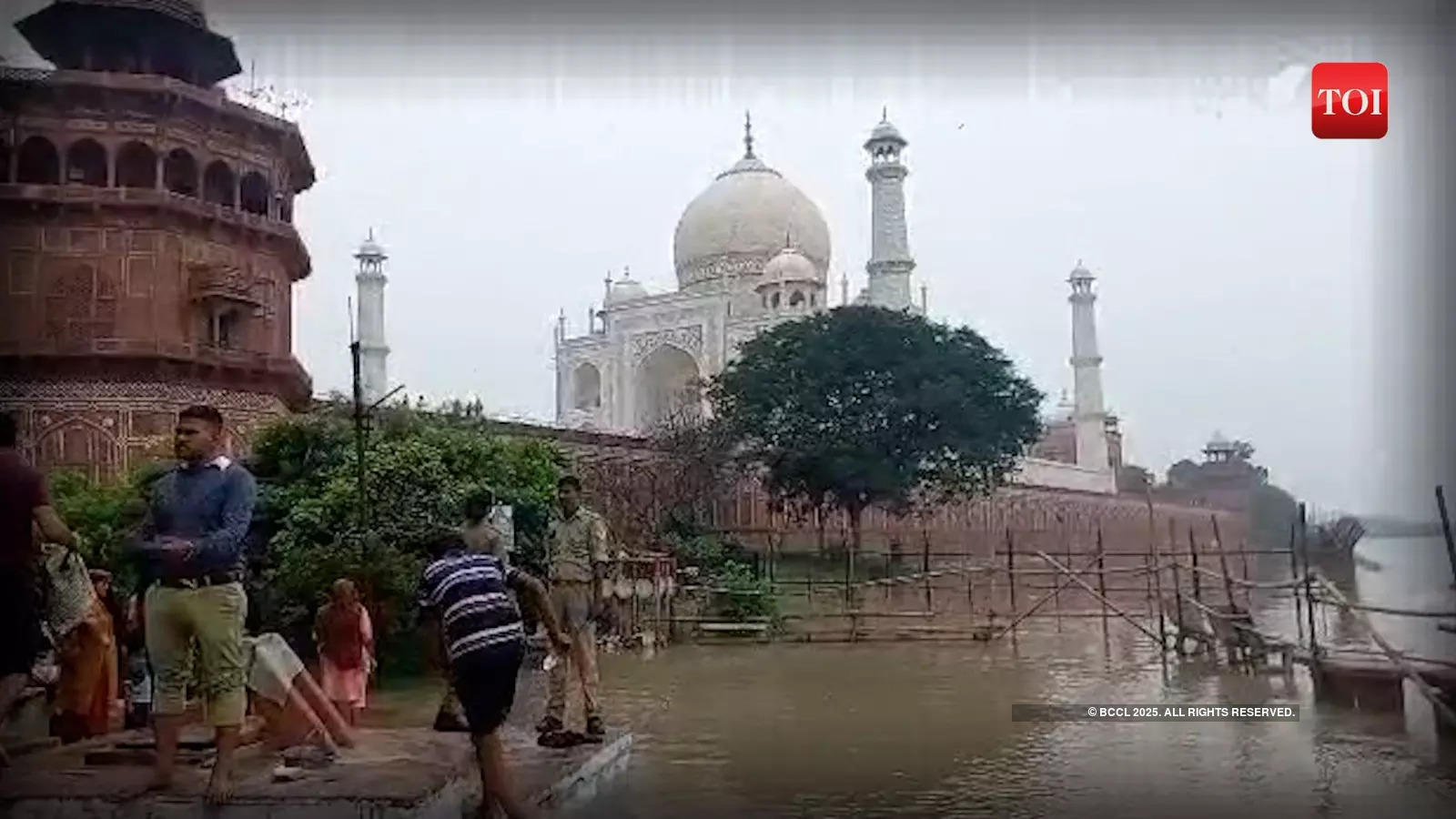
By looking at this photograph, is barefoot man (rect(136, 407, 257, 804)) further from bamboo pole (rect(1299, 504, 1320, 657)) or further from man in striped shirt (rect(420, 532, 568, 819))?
bamboo pole (rect(1299, 504, 1320, 657))

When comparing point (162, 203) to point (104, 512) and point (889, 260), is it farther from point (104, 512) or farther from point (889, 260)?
point (889, 260)

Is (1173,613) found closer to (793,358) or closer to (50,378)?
(793,358)

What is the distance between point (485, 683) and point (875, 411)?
37.4 feet

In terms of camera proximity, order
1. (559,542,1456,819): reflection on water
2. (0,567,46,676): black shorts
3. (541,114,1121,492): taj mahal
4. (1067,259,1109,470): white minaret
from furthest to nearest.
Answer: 1. (541,114,1121,492): taj mahal
2. (1067,259,1109,470): white minaret
3. (559,542,1456,819): reflection on water
4. (0,567,46,676): black shorts

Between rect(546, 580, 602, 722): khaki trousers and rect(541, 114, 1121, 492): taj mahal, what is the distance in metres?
16.0

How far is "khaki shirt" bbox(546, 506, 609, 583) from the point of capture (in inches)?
198

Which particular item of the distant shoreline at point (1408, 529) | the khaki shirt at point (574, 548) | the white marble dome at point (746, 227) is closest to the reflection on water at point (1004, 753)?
the distant shoreline at point (1408, 529)

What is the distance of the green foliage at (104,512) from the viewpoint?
5727 millimetres

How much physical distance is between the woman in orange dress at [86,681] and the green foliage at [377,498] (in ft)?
3.84

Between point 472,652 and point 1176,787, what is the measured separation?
2.39 metres

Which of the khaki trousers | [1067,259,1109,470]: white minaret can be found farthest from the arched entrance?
the khaki trousers

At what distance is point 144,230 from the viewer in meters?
8.53

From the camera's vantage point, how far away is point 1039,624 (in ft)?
42.3

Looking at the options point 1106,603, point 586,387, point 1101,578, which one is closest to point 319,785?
point 1106,603
